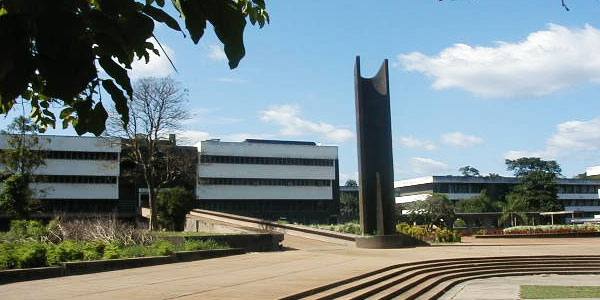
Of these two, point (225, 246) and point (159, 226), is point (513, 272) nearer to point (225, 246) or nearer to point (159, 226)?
point (225, 246)

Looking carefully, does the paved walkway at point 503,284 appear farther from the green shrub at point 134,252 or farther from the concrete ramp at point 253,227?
the concrete ramp at point 253,227

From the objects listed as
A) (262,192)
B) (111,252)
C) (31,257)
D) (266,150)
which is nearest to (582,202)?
(266,150)

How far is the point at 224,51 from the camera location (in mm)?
1908

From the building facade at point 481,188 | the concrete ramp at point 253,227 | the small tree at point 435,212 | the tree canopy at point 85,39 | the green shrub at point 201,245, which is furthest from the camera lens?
the building facade at point 481,188

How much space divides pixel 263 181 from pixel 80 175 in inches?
907

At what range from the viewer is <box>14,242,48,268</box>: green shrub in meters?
15.4

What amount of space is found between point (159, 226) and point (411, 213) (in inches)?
1035

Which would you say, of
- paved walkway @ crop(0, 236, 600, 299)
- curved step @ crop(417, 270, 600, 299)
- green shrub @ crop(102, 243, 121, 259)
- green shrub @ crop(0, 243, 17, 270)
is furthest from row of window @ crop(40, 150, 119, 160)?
curved step @ crop(417, 270, 600, 299)

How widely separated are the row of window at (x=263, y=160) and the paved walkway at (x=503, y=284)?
58269 mm

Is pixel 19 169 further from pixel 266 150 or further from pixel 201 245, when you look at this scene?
pixel 266 150

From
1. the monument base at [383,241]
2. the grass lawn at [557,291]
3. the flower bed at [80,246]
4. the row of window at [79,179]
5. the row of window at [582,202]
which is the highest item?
the row of window at [79,179]

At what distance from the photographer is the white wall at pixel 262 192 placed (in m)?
77.2

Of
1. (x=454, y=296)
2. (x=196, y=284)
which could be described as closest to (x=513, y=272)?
(x=454, y=296)

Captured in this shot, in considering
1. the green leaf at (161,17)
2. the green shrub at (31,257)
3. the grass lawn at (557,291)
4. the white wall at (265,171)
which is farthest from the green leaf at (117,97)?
the white wall at (265,171)
